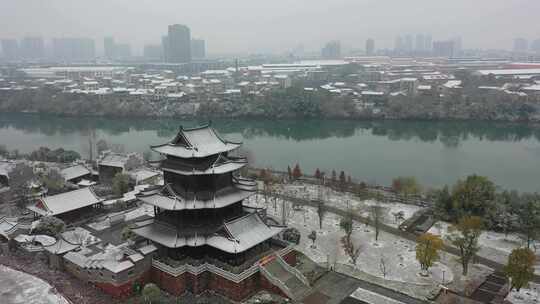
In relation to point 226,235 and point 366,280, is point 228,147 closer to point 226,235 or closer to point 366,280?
point 226,235

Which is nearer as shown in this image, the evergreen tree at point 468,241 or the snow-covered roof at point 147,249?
the snow-covered roof at point 147,249

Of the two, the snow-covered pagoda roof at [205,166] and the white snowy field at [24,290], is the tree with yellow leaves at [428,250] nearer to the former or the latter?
the snow-covered pagoda roof at [205,166]

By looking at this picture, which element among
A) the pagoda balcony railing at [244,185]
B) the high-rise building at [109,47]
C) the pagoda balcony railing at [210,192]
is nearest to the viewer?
the pagoda balcony railing at [210,192]

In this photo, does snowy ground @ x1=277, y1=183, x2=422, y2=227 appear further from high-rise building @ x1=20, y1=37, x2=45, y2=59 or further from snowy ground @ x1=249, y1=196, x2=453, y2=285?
high-rise building @ x1=20, y1=37, x2=45, y2=59

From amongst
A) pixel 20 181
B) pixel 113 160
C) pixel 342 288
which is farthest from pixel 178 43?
pixel 342 288

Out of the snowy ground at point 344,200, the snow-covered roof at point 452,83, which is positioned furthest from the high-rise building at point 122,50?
the snowy ground at point 344,200

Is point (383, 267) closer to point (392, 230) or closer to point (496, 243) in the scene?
point (392, 230)

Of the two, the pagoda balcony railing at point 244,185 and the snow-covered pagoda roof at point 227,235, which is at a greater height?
the pagoda balcony railing at point 244,185
